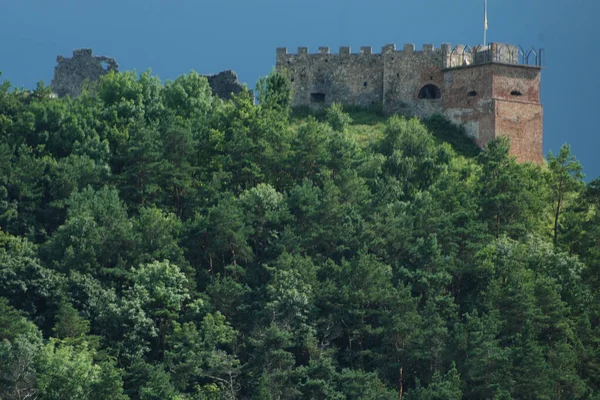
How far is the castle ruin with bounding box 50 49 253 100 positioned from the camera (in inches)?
3374

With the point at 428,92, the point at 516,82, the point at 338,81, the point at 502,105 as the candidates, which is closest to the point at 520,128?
the point at 502,105

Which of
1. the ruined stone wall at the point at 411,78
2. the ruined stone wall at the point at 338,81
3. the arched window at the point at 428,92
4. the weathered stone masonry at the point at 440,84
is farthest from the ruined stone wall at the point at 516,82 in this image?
the ruined stone wall at the point at 338,81

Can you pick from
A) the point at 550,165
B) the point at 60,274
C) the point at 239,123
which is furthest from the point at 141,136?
the point at 550,165

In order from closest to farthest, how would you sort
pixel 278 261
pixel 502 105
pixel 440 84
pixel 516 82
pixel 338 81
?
1. pixel 278 261
2. pixel 502 105
3. pixel 516 82
4. pixel 440 84
5. pixel 338 81

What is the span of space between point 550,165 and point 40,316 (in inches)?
804

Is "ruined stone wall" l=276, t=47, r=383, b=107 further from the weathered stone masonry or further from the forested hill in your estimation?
the forested hill

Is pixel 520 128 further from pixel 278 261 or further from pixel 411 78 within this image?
pixel 278 261

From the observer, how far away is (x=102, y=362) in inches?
2457

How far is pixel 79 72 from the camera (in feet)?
283

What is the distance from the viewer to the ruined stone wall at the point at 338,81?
84.1m

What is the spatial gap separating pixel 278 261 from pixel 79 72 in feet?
75.6

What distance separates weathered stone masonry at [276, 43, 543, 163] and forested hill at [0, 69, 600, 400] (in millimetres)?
2932

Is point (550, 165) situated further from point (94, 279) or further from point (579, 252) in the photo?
point (94, 279)

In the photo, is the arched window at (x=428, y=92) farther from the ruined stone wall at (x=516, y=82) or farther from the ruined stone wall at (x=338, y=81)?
the ruined stone wall at (x=516, y=82)
